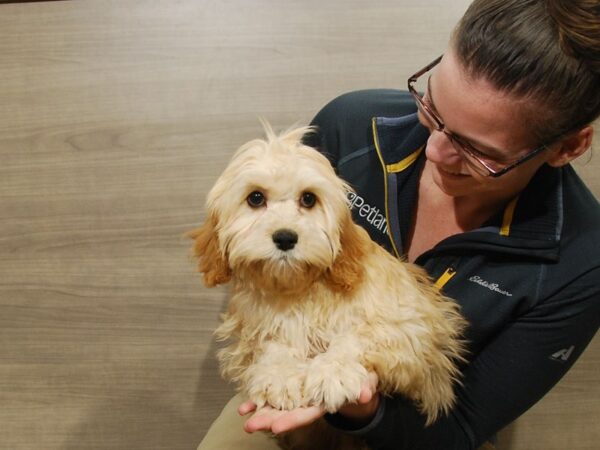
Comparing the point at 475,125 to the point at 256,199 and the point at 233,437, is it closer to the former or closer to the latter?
the point at 256,199

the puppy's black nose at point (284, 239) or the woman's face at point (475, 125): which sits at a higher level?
the woman's face at point (475, 125)

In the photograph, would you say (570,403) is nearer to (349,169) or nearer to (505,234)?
(505,234)

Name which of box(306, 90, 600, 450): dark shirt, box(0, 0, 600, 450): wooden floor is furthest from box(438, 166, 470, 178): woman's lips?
box(0, 0, 600, 450): wooden floor

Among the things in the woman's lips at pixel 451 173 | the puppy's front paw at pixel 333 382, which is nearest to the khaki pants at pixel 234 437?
the puppy's front paw at pixel 333 382

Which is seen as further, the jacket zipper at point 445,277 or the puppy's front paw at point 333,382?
the jacket zipper at point 445,277

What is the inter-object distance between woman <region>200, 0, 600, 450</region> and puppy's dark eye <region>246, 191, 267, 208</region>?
29cm

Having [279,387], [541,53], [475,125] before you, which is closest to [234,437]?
[279,387]

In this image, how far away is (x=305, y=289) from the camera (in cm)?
88

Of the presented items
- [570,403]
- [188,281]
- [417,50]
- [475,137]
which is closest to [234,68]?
[417,50]

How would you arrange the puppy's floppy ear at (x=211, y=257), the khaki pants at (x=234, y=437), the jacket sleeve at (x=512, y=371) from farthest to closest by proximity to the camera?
the khaki pants at (x=234, y=437) < the jacket sleeve at (x=512, y=371) < the puppy's floppy ear at (x=211, y=257)

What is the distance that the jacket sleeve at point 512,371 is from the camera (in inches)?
39.0

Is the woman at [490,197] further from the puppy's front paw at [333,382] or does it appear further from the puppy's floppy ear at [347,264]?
the puppy's floppy ear at [347,264]

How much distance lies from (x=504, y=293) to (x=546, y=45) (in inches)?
16.7

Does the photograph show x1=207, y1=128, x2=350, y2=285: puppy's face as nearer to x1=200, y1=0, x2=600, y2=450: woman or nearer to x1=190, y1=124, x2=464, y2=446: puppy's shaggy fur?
x1=190, y1=124, x2=464, y2=446: puppy's shaggy fur
